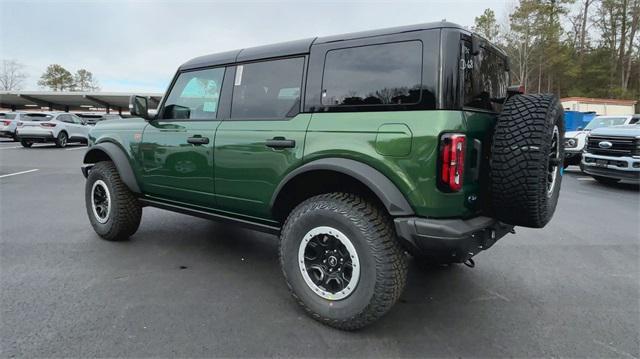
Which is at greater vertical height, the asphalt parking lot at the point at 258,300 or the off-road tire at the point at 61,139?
the off-road tire at the point at 61,139

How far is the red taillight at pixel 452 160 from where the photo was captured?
2.16 metres

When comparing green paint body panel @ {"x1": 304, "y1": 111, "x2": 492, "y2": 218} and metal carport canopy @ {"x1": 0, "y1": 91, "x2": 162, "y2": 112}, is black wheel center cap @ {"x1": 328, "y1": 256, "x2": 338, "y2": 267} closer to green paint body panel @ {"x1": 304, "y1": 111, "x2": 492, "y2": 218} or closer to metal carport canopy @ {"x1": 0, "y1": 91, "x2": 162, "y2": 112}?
green paint body panel @ {"x1": 304, "y1": 111, "x2": 492, "y2": 218}

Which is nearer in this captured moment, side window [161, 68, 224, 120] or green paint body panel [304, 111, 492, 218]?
green paint body panel [304, 111, 492, 218]

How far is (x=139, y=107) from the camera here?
3.69 metres

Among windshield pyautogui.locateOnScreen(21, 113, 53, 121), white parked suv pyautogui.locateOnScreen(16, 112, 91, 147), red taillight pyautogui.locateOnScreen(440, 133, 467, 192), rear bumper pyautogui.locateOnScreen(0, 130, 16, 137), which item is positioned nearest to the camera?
red taillight pyautogui.locateOnScreen(440, 133, 467, 192)

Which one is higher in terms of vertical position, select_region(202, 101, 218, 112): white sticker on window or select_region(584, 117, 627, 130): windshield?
select_region(584, 117, 627, 130): windshield

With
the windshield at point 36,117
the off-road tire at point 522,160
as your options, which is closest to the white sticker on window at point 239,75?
the off-road tire at point 522,160

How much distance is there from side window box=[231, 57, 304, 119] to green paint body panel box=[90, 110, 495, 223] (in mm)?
110

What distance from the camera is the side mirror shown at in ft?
12.0

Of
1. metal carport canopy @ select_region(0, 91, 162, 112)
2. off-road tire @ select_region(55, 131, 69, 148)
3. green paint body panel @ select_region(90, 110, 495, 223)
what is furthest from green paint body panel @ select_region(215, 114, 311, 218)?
metal carport canopy @ select_region(0, 91, 162, 112)

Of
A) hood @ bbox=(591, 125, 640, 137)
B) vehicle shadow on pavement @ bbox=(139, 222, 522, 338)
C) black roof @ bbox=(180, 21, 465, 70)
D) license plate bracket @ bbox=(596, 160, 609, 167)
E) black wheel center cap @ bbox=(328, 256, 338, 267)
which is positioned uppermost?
black roof @ bbox=(180, 21, 465, 70)

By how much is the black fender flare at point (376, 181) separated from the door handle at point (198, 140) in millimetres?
1217

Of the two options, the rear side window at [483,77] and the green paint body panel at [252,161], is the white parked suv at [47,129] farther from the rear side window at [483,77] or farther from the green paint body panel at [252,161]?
the rear side window at [483,77]

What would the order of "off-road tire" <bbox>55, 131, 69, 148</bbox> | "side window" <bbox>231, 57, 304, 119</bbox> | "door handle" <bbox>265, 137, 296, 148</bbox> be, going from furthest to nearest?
"off-road tire" <bbox>55, 131, 69, 148</bbox> → "side window" <bbox>231, 57, 304, 119</bbox> → "door handle" <bbox>265, 137, 296, 148</bbox>
